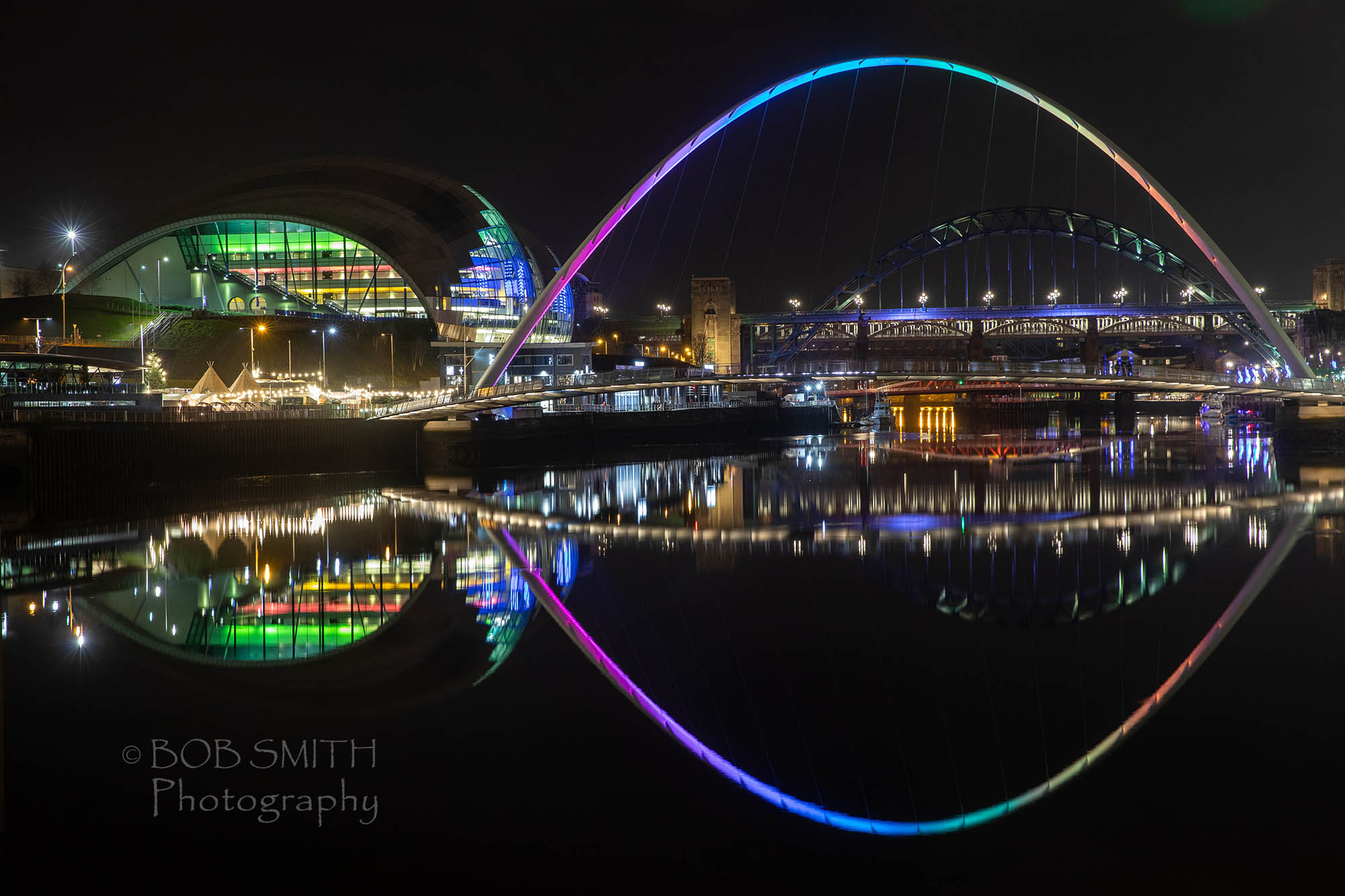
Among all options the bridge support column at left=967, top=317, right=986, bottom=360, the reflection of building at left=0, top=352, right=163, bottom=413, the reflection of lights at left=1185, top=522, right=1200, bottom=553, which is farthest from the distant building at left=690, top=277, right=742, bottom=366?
the reflection of lights at left=1185, top=522, right=1200, bottom=553

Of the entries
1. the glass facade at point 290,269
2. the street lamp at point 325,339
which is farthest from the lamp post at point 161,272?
the street lamp at point 325,339

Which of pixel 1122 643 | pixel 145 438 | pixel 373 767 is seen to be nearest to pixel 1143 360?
pixel 145 438

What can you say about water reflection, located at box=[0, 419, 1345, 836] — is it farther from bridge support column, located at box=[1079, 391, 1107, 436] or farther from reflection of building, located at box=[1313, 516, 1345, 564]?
bridge support column, located at box=[1079, 391, 1107, 436]

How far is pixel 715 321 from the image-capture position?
84.8 m

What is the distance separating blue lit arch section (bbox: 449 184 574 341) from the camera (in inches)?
2168

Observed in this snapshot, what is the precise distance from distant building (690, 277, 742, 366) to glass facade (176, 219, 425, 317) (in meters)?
30.0

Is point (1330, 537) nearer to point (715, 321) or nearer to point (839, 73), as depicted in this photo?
point (839, 73)

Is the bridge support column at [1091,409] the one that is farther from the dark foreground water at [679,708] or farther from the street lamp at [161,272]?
the dark foreground water at [679,708]

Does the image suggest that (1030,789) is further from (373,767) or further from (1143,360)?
(1143,360)

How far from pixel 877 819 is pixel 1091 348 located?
248ft

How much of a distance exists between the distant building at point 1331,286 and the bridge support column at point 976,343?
66.7ft

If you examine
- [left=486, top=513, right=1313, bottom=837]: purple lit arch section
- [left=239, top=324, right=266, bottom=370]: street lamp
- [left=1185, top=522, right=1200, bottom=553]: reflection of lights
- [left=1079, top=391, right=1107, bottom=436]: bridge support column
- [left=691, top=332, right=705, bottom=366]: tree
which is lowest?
[left=486, top=513, right=1313, bottom=837]: purple lit arch section

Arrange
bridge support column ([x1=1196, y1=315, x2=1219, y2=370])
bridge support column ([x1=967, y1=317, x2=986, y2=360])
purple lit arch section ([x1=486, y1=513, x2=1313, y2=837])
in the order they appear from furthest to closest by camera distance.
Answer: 1. bridge support column ([x1=967, y1=317, x2=986, y2=360])
2. bridge support column ([x1=1196, y1=315, x2=1219, y2=370])
3. purple lit arch section ([x1=486, y1=513, x2=1313, y2=837])

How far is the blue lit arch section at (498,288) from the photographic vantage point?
181 feet
